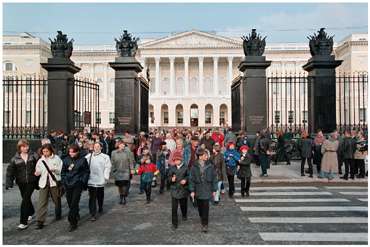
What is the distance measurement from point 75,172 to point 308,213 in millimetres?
4773

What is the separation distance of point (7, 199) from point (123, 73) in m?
8.95

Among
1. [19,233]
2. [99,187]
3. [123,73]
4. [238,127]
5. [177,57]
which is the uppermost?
[177,57]

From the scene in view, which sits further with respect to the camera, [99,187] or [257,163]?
[257,163]

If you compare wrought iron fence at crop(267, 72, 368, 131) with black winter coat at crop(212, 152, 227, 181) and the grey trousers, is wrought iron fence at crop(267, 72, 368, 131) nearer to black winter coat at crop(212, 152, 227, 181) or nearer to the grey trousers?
black winter coat at crop(212, 152, 227, 181)

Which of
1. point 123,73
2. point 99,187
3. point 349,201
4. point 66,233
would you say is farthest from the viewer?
point 123,73

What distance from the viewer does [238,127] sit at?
68.6 feet

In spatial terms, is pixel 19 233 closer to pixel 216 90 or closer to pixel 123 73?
pixel 123 73

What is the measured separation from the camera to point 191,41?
274 ft

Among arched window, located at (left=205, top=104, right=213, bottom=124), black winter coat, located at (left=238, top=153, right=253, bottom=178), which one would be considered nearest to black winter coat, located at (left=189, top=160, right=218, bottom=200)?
black winter coat, located at (left=238, top=153, right=253, bottom=178)

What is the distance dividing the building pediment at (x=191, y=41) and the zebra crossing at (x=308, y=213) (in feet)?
235

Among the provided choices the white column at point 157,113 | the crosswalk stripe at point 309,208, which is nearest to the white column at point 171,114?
the white column at point 157,113

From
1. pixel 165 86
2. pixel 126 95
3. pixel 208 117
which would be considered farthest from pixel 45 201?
pixel 165 86

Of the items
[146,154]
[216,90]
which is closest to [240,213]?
[146,154]

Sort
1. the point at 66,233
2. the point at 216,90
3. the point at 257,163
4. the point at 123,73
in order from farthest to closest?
the point at 216,90
the point at 123,73
the point at 257,163
the point at 66,233
